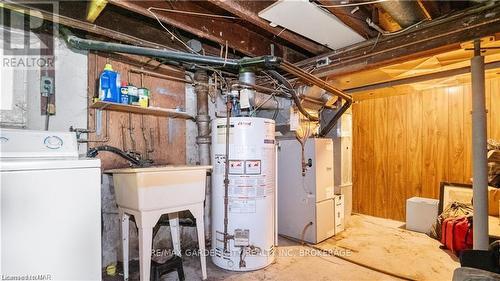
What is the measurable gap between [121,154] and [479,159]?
292cm

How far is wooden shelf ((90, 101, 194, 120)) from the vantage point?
7.38 feet

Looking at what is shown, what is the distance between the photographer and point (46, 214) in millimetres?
1321

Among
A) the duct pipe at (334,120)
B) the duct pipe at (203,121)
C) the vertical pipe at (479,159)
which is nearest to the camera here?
the vertical pipe at (479,159)

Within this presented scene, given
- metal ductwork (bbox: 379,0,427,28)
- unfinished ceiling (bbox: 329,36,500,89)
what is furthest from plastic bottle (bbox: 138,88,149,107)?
metal ductwork (bbox: 379,0,427,28)

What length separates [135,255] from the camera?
2.58m

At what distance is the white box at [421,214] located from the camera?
343 centimetres

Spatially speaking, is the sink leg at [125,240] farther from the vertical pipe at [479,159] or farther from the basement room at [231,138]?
the vertical pipe at [479,159]

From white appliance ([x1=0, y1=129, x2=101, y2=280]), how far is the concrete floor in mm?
1049

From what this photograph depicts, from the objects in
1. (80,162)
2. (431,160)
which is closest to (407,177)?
(431,160)

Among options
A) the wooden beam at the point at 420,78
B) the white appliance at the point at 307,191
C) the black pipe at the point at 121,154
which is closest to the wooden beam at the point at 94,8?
the black pipe at the point at 121,154

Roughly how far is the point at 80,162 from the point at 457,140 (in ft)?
14.2

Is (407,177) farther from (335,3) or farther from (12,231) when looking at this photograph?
(12,231)

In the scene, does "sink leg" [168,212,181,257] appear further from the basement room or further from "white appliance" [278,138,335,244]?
"white appliance" [278,138,335,244]

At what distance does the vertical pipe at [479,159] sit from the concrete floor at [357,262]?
628 mm
